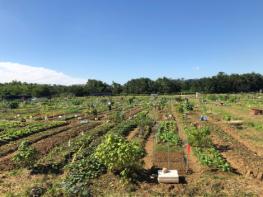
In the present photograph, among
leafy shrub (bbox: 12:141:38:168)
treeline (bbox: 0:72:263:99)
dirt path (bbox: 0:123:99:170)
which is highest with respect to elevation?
treeline (bbox: 0:72:263:99)

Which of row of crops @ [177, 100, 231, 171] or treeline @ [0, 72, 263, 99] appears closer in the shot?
row of crops @ [177, 100, 231, 171]

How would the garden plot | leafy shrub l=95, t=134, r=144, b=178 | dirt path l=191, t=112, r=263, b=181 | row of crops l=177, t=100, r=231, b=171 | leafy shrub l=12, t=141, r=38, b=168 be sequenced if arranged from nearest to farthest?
leafy shrub l=95, t=134, r=144, b=178 < dirt path l=191, t=112, r=263, b=181 < row of crops l=177, t=100, r=231, b=171 < leafy shrub l=12, t=141, r=38, b=168 < the garden plot

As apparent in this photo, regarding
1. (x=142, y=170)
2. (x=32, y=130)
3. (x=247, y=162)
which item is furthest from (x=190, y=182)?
(x=32, y=130)

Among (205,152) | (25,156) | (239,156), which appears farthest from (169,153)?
(25,156)

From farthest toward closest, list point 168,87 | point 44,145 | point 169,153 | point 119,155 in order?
1. point 168,87
2. point 44,145
3. point 169,153
4. point 119,155

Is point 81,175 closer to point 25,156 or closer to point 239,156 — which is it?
point 25,156

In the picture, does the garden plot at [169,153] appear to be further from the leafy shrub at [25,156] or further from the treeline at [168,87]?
the treeline at [168,87]

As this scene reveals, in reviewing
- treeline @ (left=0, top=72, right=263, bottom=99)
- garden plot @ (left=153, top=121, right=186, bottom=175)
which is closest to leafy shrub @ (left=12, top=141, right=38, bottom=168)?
garden plot @ (left=153, top=121, right=186, bottom=175)

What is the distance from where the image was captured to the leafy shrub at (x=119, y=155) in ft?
36.1

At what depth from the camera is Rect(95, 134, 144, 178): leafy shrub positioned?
11000 millimetres

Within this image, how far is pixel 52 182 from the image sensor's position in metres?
11.0

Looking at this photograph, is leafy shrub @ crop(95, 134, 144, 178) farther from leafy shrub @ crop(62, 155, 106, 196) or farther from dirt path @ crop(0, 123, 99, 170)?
dirt path @ crop(0, 123, 99, 170)

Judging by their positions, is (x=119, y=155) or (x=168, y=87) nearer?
(x=119, y=155)

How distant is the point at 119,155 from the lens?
1098cm
